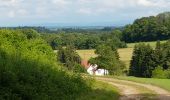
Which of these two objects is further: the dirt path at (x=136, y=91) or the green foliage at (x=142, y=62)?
the green foliage at (x=142, y=62)

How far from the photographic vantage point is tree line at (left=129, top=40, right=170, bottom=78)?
326 feet

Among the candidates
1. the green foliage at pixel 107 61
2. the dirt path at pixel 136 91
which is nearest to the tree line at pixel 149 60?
the green foliage at pixel 107 61

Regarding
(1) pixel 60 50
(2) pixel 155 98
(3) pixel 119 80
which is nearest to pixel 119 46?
(1) pixel 60 50

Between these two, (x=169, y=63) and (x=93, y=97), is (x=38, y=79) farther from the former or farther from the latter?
(x=169, y=63)

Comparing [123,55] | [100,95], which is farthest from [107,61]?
[100,95]

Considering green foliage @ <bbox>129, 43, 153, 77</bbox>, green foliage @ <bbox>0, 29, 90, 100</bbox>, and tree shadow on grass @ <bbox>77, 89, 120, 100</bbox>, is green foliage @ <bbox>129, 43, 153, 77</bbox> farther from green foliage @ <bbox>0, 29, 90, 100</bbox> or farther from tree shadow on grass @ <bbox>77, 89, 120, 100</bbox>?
green foliage @ <bbox>0, 29, 90, 100</bbox>

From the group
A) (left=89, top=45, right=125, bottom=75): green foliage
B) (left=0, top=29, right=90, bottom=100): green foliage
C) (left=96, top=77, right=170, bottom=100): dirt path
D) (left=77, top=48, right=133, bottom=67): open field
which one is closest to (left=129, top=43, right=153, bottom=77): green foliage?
(left=89, top=45, right=125, bottom=75): green foliage

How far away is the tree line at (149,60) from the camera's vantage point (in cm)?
9951

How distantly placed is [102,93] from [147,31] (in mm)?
130247

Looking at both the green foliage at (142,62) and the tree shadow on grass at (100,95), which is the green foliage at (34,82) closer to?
the tree shadow on grass at (100,95)

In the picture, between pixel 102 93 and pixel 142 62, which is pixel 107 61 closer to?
pixel 142 62

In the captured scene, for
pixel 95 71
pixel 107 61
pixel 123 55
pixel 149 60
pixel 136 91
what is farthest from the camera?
pixel 123 55

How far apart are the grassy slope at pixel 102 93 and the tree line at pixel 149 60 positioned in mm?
67686

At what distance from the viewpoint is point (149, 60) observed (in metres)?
102
